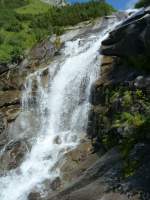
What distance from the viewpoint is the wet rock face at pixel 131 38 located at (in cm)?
2203

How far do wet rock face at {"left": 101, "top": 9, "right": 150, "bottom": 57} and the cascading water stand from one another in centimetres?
324

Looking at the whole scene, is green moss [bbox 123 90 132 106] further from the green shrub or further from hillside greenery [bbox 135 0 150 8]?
the green shrub

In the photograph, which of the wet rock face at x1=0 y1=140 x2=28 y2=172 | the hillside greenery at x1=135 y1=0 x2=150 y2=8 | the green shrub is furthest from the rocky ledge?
the green shrub

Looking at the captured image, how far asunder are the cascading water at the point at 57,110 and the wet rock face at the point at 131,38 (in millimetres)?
3240

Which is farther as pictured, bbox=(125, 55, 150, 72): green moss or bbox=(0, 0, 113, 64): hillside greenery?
bbox=(0, 0, 113, 64): hillside greenery

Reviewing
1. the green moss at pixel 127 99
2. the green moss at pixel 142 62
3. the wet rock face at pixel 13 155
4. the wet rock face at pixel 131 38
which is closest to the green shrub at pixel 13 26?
the wet rock face at pixel 13 155

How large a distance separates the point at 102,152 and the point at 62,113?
258 inches

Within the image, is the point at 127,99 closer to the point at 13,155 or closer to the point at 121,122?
the point at 121,122

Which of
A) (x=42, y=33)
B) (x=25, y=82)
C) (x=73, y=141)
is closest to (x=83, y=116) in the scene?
(x=73, y=141)

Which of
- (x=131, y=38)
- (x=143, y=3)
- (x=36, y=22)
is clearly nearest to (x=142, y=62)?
(x=131, y=38)

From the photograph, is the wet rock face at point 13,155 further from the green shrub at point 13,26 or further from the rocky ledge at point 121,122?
the green shrub at point 13,26

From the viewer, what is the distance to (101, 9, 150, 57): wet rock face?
2203 cm

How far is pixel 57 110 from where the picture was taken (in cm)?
2759

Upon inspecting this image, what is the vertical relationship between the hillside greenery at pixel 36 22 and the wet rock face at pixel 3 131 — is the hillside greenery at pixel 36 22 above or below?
above
